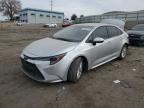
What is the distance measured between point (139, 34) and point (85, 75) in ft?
22.5

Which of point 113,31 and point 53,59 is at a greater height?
point 113,31

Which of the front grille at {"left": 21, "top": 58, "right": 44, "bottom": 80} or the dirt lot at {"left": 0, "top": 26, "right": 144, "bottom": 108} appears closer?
the dirt lot at {"left": 0, "top": 26, "right": 144, "bottom": 108}

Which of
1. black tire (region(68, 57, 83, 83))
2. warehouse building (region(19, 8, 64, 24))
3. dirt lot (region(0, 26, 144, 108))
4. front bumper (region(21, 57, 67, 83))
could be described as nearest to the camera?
dirt lot (region(0, 26, 144, 108))

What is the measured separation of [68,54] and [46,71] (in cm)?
68

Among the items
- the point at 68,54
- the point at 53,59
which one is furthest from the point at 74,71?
the point at 53,59

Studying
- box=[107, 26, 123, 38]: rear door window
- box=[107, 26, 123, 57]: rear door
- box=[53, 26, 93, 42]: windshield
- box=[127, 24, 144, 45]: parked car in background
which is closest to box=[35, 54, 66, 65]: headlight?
box=[53, 26, 93, 42]: windshield

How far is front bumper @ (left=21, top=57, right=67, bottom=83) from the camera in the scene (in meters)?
4.28

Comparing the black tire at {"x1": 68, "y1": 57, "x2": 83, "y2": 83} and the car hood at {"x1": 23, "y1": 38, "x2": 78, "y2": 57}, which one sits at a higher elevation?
the car hood at {"x1": 23, "y1": 38, "x2": 78, "y2": 57}

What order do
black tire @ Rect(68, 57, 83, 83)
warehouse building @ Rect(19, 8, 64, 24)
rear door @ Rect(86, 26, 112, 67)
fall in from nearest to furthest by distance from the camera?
black tire @ Rect(68, 57, 83, 83)
rear door @ Rect(86, 26, 112, 67)
warehouse building @ Rect(19, 8, 64, 24)

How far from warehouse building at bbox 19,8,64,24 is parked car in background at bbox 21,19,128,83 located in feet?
260

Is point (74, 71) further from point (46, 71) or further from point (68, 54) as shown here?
point (46, 71)

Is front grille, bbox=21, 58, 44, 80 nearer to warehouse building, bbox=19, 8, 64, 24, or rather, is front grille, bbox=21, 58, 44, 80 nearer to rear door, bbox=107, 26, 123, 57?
rear door, bbox=107, 26, 123, 57

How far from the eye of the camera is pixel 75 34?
219 inches

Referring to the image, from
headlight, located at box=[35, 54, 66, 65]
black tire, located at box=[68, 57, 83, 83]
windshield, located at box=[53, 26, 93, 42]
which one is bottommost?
black tire, located at box=[68, 57, 83, 83]
